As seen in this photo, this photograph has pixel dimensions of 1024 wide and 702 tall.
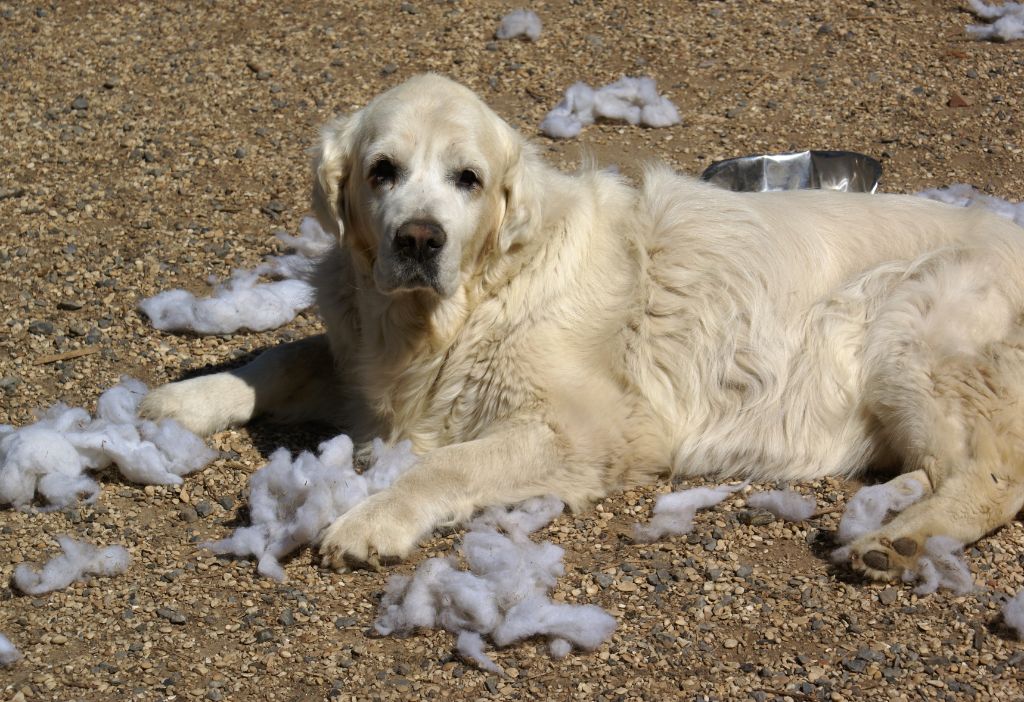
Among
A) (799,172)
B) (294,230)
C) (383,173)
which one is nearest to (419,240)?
(383,173)

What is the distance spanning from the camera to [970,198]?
22.0 feet

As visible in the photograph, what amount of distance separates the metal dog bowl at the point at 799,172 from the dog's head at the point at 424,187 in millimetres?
2371

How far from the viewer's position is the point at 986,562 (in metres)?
4.27

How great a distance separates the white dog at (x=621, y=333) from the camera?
4.41m

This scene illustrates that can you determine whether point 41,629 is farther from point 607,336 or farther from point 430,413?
point 607,336

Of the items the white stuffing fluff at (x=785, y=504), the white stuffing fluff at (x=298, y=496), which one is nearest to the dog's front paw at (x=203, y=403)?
the white stuffing fluff at (x=298, y=496)

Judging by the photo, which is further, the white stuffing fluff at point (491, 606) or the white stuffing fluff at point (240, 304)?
the white stuffing fluff at point (240, 304)

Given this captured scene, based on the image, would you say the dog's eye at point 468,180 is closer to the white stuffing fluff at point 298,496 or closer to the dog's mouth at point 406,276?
the dog's mouth at point 406,276

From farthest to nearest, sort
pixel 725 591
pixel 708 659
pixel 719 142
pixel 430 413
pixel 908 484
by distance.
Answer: pixel 719 142 < pixel 430 413 < pixel 908 484 < pixel 725 591 < pixel 708 659

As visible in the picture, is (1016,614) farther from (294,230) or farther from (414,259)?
(294,230)

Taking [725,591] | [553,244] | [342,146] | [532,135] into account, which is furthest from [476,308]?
[532,135]

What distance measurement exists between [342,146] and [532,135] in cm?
297

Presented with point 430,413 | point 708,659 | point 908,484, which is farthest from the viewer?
point 430,413

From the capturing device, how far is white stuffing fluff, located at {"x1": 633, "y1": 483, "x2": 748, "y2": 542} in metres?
4.36
